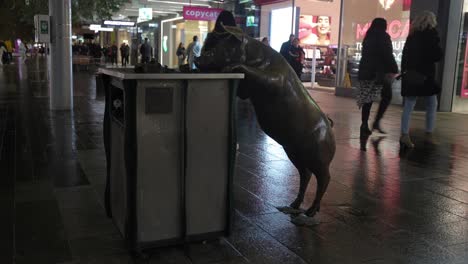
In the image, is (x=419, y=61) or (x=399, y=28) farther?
(x=399, y=28)

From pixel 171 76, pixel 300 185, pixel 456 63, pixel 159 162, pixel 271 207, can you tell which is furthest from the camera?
pixel 456 63

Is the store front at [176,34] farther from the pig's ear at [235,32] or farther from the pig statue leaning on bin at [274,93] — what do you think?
the pig's ear at [235,32]

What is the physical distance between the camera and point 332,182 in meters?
5.32

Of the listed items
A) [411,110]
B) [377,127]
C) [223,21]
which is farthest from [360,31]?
[223,21]

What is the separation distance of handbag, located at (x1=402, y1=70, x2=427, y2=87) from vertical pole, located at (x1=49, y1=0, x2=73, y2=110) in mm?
7159

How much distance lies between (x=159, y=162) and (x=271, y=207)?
157cm

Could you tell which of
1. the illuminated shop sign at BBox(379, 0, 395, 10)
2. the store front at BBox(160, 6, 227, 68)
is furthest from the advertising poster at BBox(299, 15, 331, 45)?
the illuminated shop sign at BBox(379, 0, 395, 10)

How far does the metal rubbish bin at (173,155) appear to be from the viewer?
→ 3.09 meters

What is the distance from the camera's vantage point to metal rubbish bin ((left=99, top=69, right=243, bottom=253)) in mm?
3094

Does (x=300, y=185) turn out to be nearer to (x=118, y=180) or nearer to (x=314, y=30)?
(x=118, y=180)

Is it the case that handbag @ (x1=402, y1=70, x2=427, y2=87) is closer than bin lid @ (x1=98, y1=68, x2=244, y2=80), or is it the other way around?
bin lid @ (x1=98, y1=68, x2=244, y2=80)

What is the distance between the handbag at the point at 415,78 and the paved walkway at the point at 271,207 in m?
0.99

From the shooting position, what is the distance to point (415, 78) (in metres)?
7.31

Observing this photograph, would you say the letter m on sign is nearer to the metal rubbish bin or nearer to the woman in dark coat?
the woman in dark coat
